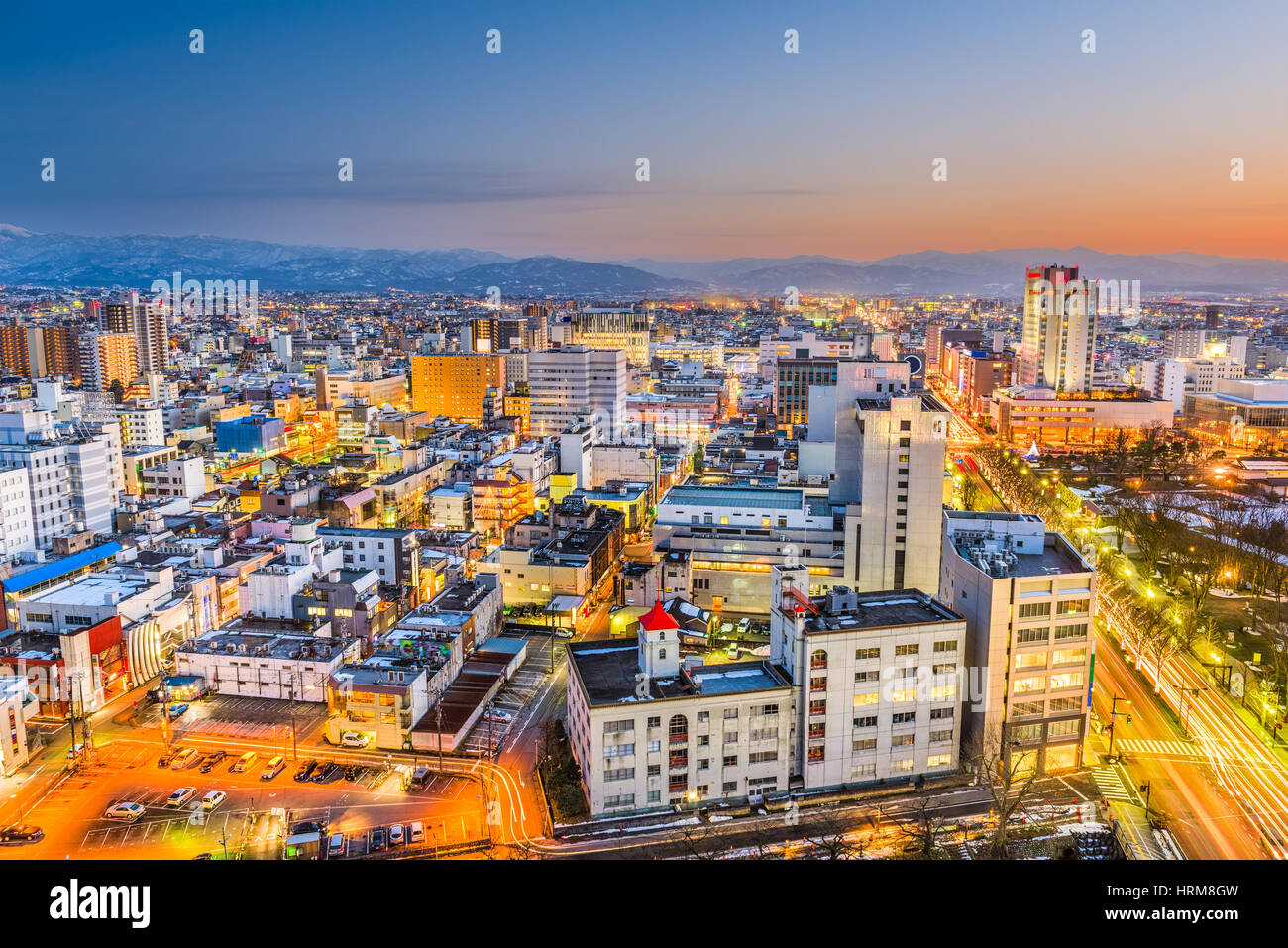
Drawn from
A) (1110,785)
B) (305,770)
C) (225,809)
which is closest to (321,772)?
(305,770)

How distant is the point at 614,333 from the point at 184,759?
1461 inches

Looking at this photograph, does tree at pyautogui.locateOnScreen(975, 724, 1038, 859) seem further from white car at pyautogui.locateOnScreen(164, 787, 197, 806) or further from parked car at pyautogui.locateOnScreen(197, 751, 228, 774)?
parked car at pyautogui.locateOnScreen(197, 751, 228, 774)

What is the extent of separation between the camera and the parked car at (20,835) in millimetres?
8367

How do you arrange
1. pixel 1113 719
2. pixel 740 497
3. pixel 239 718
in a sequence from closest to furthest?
1. pixel 1113 719
2. pixel 239 718
3. pixel 740 497

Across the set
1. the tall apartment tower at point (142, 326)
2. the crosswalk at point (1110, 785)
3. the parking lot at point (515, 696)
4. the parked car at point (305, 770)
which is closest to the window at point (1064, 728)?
the crosswalk at point (1110, 785)

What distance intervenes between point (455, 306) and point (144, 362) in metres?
38.0

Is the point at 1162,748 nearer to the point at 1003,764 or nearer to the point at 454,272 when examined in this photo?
the point at 1003,764

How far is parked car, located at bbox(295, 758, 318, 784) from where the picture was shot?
379 inches

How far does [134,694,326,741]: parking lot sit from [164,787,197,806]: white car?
1.25 m

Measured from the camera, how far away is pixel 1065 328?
32.5 metres

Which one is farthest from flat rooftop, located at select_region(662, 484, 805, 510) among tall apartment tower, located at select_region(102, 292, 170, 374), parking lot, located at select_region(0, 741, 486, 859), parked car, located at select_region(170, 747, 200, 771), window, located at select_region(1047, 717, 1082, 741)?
tall apartment tower, located at select_region(102, 292, 170, 374)

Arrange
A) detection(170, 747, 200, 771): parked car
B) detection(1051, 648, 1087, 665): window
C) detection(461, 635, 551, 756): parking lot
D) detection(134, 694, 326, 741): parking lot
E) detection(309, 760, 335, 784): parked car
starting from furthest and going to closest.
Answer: detection(134, 694, 326, 741): parking lot → detection(461, 635, 551, 756): parking lot → detection(170, 747, 200, 771): parked car → detection(309, 760, 335, 784): parked car → detection(1051, 648, 1087, 665): window
